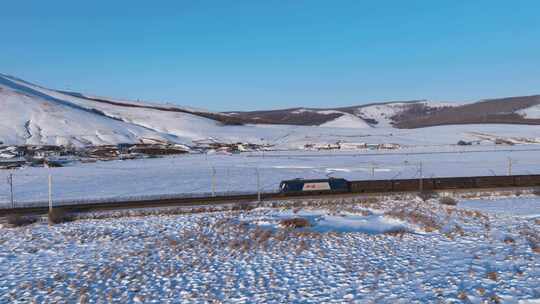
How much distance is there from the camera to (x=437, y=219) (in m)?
17.3

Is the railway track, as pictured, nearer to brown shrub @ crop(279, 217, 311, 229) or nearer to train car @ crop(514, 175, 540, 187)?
train car @ crop(514, 175, 540, 187)

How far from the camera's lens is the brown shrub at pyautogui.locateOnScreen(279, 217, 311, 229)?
16.5m

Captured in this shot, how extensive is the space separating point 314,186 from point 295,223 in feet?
29.3

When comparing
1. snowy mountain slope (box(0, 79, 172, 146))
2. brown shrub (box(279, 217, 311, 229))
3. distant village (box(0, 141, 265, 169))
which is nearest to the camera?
brown shrub (box(279, 217, 311, 229))

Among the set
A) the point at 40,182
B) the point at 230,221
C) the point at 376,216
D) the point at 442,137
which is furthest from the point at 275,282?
the point at 442,137

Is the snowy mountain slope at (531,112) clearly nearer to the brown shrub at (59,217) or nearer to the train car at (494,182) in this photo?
the train car at (494,182)

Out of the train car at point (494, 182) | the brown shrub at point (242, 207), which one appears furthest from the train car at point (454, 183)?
the brown shrub at point (242, 207)

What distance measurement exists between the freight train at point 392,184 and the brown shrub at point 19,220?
445 inches

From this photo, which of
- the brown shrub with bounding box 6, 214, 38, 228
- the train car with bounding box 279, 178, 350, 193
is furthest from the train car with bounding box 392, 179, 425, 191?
the brown shrub with bounding box 6, 214, 38, 228

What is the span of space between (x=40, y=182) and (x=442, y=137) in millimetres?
80977

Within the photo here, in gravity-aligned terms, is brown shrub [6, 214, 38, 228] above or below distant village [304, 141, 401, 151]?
below

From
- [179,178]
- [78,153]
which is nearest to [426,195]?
[179,178]

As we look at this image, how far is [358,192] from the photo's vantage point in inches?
998

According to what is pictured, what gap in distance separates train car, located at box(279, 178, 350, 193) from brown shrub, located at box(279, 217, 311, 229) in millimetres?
7853
